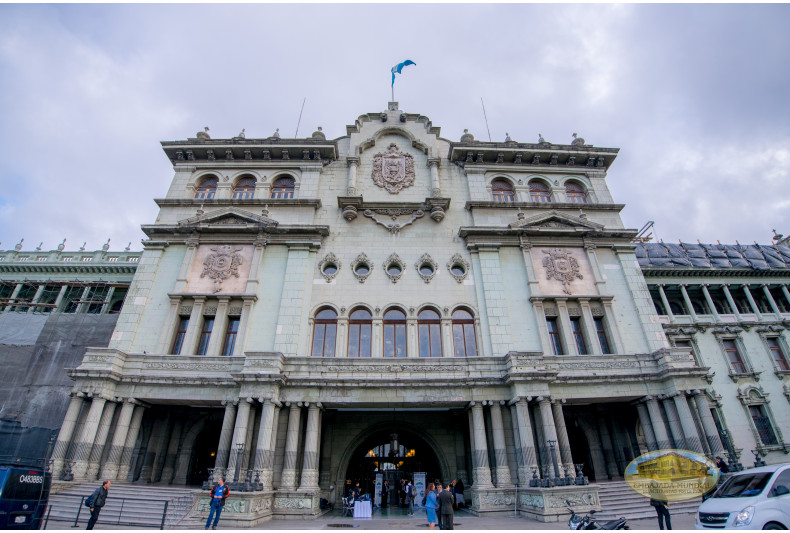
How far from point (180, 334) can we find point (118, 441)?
605cm

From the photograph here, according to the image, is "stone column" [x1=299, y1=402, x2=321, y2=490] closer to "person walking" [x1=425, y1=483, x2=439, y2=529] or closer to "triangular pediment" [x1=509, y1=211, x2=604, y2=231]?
"person walking" [x1=425, y1=483, x2=439, y2=529]

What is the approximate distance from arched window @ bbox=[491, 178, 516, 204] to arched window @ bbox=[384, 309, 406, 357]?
11.8 m

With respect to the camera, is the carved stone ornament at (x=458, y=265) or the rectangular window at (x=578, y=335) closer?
the rectangular window at (x=578, y=335)

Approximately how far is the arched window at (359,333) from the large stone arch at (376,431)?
4055mm

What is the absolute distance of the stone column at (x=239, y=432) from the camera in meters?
16.5

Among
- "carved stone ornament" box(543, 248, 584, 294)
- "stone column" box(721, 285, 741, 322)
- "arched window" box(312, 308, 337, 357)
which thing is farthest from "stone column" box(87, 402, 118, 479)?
"stone column" box(721, 285, 741, 322)

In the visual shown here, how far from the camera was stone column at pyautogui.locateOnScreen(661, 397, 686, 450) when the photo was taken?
18688 mm

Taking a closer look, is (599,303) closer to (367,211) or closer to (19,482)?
(367,211)

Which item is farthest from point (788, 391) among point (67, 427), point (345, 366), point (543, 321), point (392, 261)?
point (67, 427)

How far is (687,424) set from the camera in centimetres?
1877

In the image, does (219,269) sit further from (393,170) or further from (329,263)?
(393,170)

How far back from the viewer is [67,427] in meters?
18.0

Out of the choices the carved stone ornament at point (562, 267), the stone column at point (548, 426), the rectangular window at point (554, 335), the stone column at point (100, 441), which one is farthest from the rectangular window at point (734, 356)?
the stone column at point (100, 441)

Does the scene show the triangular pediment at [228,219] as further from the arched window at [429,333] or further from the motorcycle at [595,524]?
the motorcycle at [595,524]
